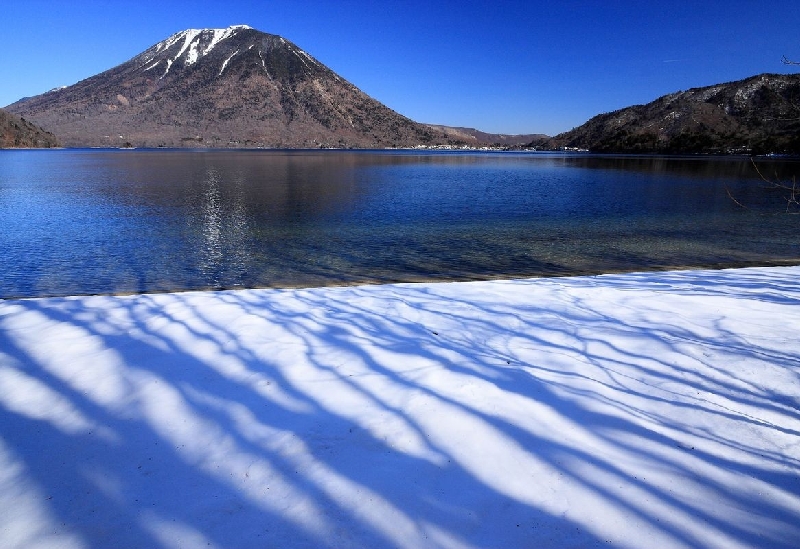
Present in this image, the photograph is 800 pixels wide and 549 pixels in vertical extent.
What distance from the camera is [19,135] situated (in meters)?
144

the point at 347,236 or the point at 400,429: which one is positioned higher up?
the point at 347,236

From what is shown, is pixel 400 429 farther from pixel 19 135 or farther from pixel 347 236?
pixel 19 135

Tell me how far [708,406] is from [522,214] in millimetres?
19426

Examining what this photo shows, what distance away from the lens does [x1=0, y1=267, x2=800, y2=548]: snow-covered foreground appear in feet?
7.89

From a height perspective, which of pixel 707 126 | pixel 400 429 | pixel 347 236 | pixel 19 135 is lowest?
pixel 400 429

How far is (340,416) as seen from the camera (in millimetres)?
3322

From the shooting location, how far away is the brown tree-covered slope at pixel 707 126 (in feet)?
390

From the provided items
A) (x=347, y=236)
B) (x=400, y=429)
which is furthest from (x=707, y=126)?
(x=400, y=429)

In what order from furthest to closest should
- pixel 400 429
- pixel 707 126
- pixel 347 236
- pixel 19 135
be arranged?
1. pixel 707 126
2. pixel 19 135
3. pixel 347 236
4. pixel 400 429

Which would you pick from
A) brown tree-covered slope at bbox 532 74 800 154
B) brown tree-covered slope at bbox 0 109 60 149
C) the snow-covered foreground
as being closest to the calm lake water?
the snow-covered foreground

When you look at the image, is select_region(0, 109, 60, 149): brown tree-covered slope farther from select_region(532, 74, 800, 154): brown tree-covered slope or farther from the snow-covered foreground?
select_region(532, 74, 800, 154): brown tree-covered slope

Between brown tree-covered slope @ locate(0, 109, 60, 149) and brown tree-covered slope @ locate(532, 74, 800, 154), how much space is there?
208m

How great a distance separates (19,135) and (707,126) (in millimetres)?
236924

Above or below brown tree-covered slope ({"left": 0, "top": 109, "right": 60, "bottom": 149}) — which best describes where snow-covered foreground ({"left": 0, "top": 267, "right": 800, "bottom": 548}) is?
below
